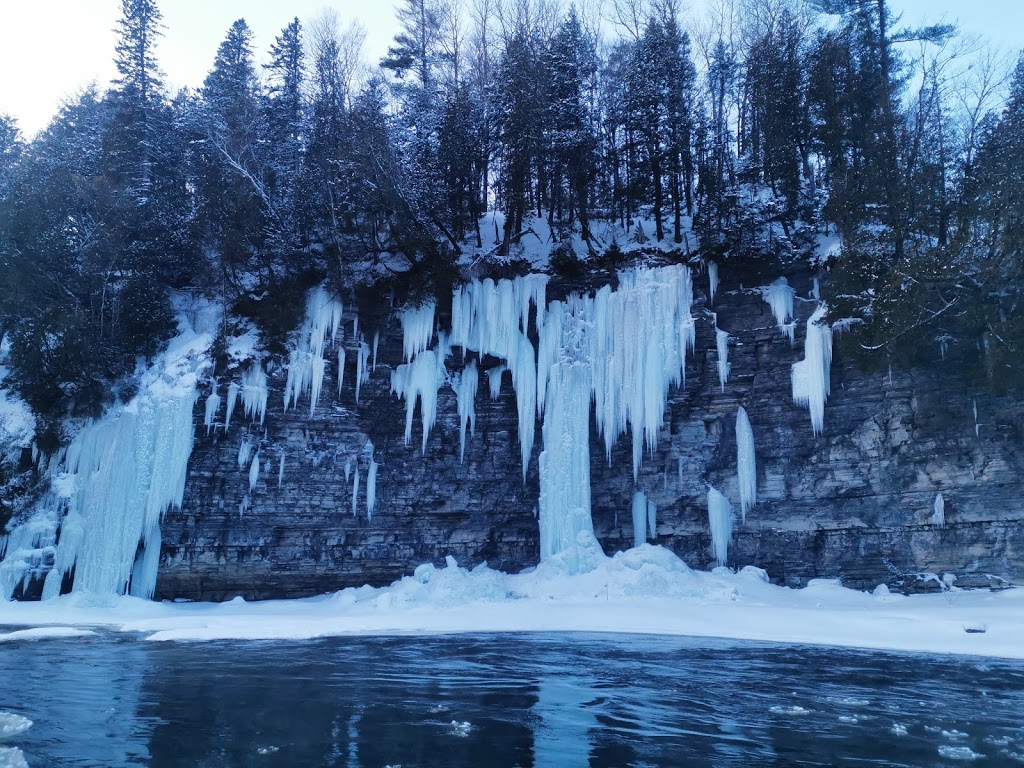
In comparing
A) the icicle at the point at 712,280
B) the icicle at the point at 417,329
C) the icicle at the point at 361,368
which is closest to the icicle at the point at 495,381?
the icicle at the point at 417,329

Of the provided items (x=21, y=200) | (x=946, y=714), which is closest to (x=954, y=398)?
(x=946, y=714)

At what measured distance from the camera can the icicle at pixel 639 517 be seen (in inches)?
765

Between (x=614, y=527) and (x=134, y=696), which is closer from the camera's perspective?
(x=134, y=696)

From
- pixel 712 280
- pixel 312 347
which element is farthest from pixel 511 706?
pixel 712 280

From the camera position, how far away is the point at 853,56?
22344 millimetres

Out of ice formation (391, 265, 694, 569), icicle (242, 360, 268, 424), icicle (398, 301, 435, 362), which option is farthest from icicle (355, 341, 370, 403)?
icicle (242, 360, 268, 424)

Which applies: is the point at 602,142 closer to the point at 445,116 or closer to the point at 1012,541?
Result: the point at 445,116

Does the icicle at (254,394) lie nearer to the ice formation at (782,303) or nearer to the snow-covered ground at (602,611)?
the snow-covered ground at (602,611)

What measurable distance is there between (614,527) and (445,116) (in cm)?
1408

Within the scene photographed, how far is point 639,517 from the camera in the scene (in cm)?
1953

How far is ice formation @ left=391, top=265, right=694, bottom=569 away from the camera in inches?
770

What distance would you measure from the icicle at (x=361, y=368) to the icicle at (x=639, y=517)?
27.5ft

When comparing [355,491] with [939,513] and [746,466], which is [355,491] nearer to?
[746,466]

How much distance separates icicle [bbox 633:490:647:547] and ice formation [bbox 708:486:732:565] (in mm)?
1736
